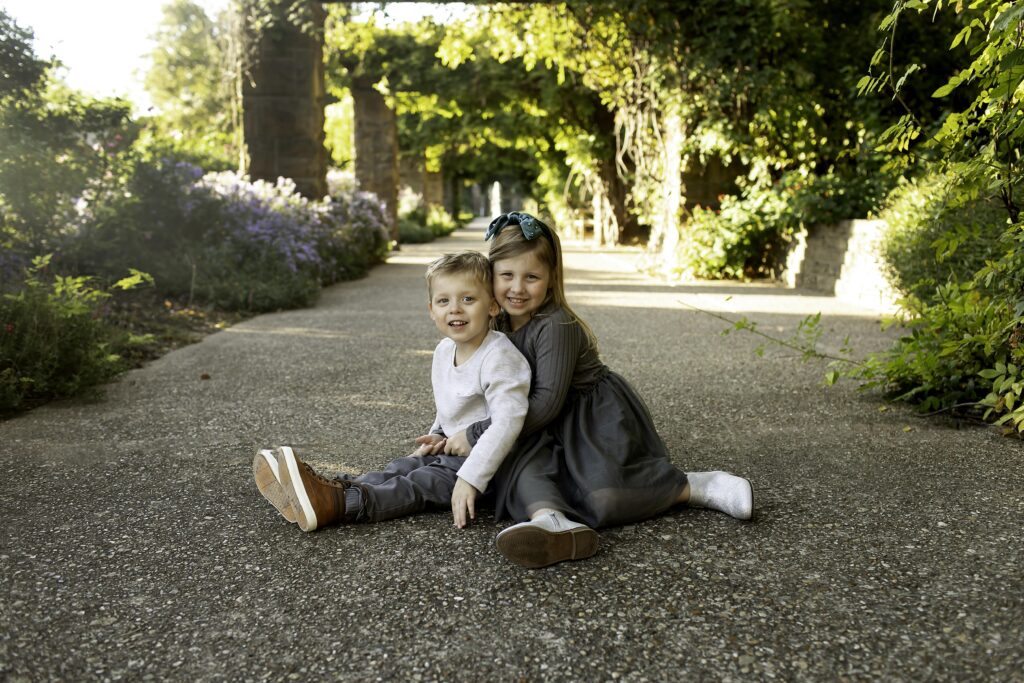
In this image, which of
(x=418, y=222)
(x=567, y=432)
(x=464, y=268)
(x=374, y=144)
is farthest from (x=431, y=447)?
(x=418, y=222)

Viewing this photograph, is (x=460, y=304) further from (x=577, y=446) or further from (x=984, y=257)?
(x=984, y=257)

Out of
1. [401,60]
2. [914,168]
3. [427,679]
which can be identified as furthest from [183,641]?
[401,60]

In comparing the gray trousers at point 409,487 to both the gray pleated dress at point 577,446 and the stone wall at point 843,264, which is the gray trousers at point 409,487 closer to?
the gray pleated dress at point 577,446

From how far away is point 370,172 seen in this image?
17.0 meters

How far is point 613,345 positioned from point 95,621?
14.5 feet

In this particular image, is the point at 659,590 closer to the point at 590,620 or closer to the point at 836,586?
the point at 590,620

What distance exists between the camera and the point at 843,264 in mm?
Answer: 8906

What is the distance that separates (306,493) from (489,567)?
558 mm

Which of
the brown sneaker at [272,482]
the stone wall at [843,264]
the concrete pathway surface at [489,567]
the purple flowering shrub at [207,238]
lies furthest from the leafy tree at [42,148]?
the stone wall at [843,264]

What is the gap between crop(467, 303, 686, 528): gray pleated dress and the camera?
2500 millimetres

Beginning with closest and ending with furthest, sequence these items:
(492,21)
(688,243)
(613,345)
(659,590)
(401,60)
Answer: (659,590) < (613,345) < (688,243) < (492,21) < (401,60)

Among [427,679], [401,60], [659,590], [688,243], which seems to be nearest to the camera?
[427,679]

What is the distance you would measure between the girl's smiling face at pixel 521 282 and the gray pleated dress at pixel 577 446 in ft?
0.19

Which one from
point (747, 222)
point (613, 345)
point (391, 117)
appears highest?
point (391, 117)
